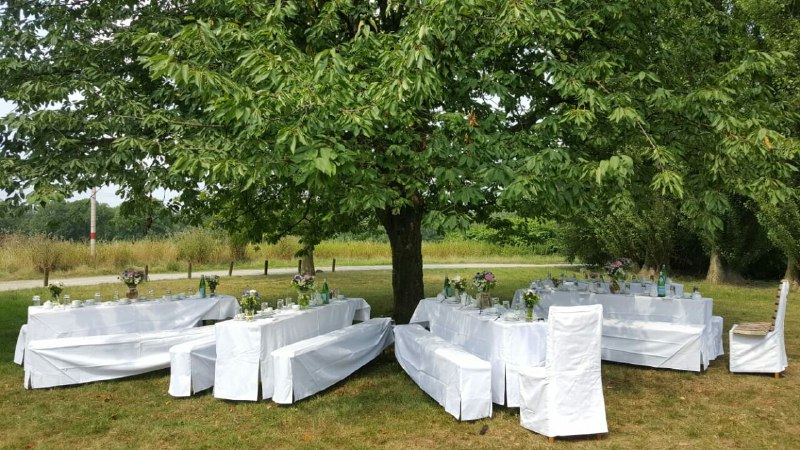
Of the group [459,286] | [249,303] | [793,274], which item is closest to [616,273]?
[459,286]

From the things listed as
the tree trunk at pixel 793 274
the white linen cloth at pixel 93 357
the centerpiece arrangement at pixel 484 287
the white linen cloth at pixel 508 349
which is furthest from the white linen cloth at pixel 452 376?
the tree trunk at pixel 793 274

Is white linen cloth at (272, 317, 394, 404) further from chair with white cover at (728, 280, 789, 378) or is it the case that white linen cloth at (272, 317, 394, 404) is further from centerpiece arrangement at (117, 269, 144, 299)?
chair with white cover at (728, 280, 789, 378)

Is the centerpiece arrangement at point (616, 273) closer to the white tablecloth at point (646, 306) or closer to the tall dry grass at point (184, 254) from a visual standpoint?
the white tablecloth at point (646, 306)

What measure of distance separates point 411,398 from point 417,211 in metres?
3.40

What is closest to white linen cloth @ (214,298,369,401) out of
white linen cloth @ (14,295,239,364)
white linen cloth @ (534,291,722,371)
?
white linen cloth @ (14,295,239,364)

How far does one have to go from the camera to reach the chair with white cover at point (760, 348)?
7.55m

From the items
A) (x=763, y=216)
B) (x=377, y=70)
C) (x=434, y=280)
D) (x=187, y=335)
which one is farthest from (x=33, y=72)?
(x=763, y=216)

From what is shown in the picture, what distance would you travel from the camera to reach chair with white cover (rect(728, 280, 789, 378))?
24.8 feet

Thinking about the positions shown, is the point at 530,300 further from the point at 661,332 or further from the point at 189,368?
the point at 189,368

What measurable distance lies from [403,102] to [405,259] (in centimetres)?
443

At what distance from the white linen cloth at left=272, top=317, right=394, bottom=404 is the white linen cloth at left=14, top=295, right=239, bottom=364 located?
304 centimetres

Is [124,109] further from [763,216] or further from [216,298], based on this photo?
[763,216]

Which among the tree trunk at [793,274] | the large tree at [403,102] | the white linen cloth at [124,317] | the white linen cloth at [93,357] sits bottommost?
the white linen cloth at [93,357]

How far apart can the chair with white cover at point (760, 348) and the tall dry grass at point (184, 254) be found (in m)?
12.4
